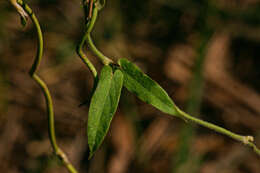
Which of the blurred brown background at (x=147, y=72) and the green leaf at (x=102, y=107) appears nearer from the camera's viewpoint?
the green leaf at (x=102, y=107)

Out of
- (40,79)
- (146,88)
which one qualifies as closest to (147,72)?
(40,79)

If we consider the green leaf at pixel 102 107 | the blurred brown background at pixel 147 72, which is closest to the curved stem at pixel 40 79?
the green leaf at pixel 102 107

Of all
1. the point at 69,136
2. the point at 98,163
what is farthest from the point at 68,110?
the point at 98,163

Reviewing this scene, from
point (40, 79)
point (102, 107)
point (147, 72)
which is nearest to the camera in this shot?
point (102, 107)

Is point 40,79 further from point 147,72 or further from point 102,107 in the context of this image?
point 147,72

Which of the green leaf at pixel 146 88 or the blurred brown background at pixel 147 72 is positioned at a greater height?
the green leaf at pixel 146 88

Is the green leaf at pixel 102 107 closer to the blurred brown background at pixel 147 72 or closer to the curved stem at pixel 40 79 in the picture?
the curved stem at pixel 40 79
